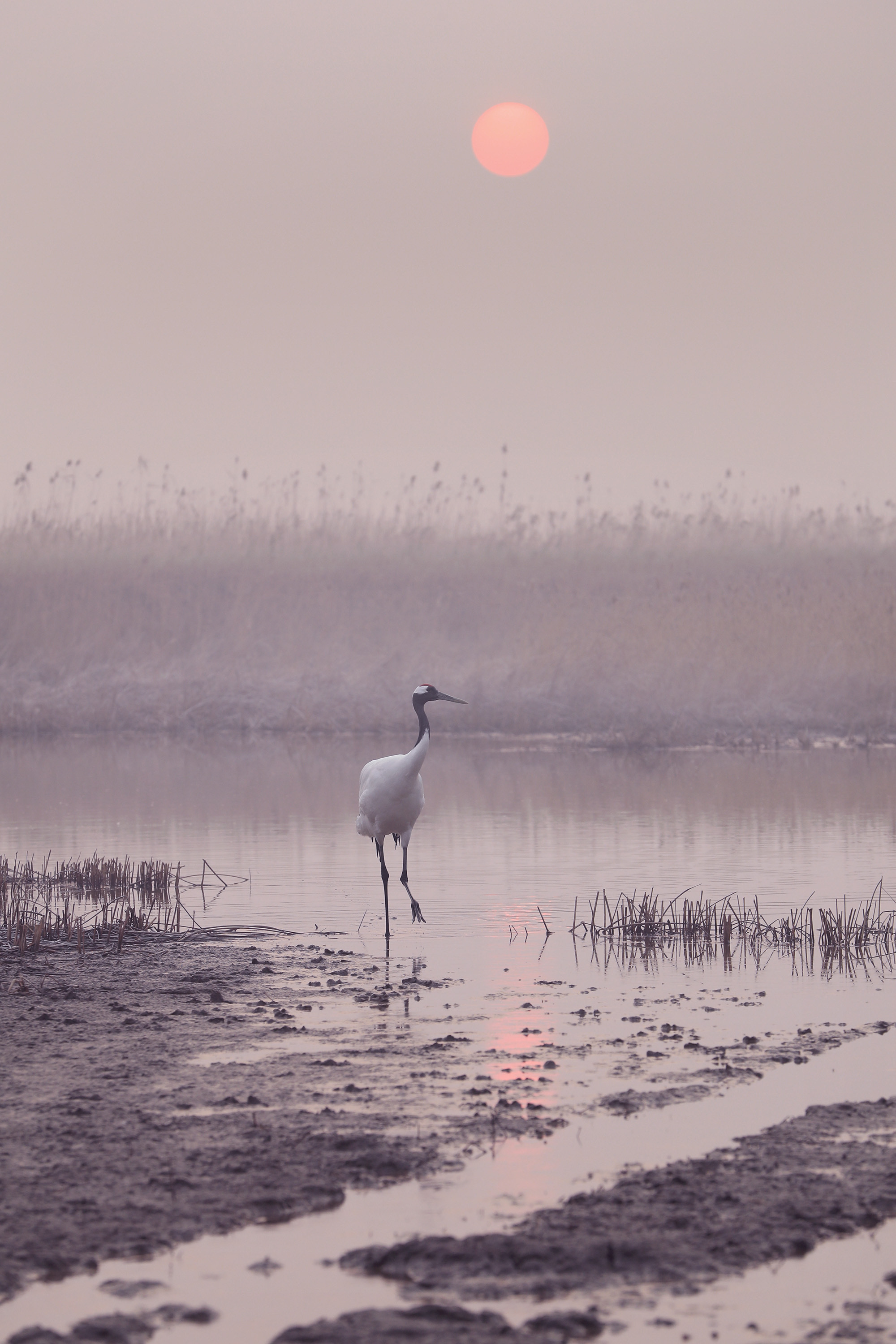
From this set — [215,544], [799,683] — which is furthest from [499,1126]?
[215,544]

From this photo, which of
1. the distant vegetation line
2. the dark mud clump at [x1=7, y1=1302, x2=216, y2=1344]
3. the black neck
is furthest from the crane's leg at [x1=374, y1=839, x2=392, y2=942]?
the distant vegetation line

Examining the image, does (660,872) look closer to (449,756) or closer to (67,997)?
(67,997)

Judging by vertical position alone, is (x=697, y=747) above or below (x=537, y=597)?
below

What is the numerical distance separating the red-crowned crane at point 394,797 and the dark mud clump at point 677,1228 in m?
5.39

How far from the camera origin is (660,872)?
12.5m

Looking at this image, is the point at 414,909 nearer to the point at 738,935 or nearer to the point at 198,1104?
the point at 738,935

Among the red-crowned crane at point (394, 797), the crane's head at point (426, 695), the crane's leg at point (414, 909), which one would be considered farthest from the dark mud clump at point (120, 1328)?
the crane's head at point (426, 695)

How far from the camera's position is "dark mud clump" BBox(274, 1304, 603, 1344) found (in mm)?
3816

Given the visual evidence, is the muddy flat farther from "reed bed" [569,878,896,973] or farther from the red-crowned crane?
the red-crowned crane

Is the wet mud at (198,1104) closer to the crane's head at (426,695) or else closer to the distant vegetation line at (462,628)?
the crane's head at (426,695)

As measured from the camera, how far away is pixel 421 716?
36.7 feet

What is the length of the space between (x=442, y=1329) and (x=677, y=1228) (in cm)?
89

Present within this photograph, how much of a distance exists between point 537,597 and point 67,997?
71.6 ft

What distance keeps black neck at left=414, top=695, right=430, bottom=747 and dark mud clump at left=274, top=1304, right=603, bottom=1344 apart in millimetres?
6493
